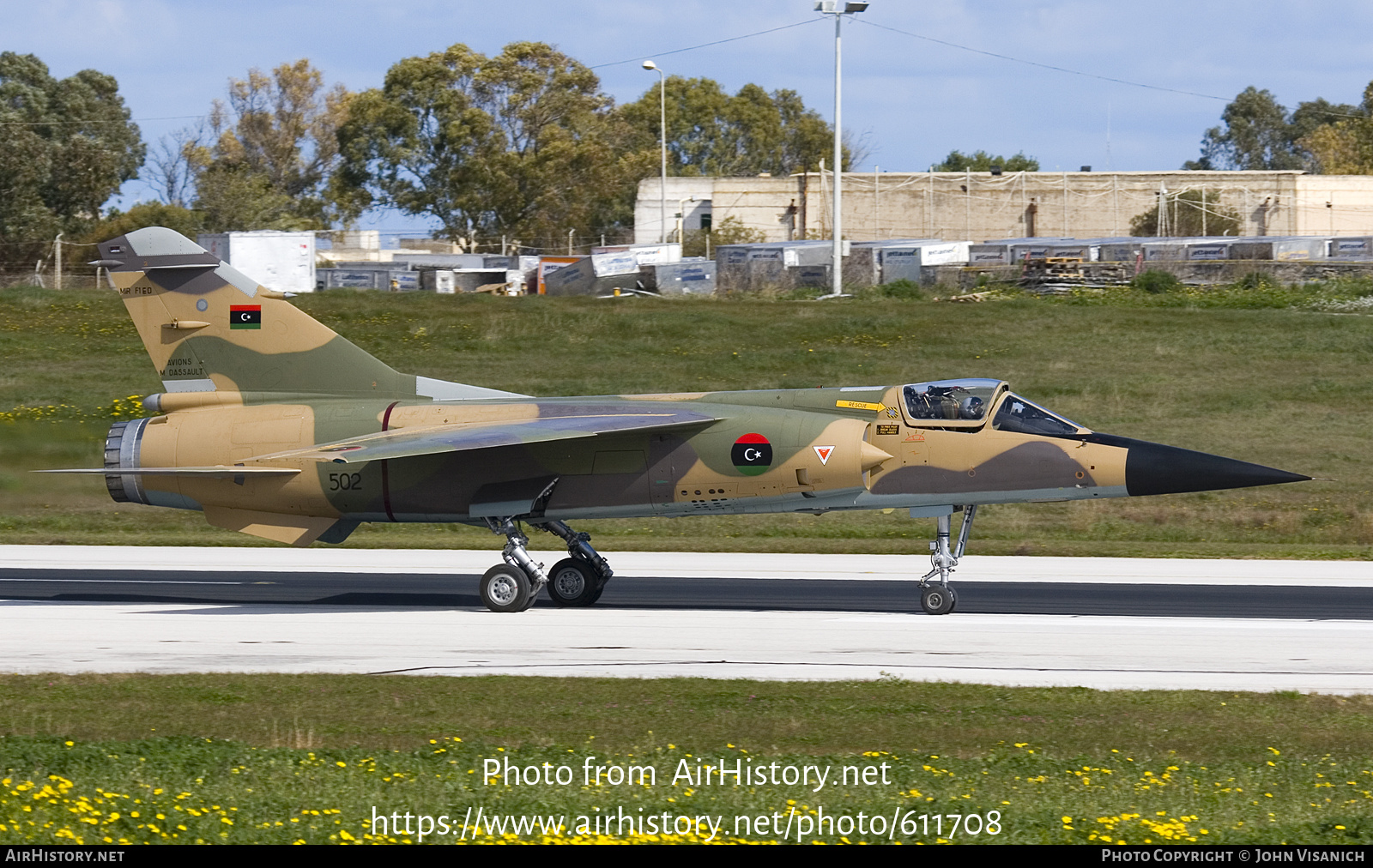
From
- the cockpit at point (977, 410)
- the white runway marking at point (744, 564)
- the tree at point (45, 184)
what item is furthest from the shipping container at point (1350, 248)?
the tree at point (45, 184)

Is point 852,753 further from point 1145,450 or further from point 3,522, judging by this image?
point 3,522

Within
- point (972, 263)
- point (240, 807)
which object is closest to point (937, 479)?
point (240, 807)

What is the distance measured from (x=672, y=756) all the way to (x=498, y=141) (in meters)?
79.3

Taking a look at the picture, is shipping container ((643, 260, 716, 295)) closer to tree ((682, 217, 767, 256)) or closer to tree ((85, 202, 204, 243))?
tree ((682, 217, 767, 256))

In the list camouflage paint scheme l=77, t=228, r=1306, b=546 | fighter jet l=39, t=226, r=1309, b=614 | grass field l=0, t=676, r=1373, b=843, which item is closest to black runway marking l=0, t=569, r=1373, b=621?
fighter jet l=39, t=226, r=1309, b=614

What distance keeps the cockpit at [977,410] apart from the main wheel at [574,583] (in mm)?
4706

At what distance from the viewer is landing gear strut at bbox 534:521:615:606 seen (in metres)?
18.3

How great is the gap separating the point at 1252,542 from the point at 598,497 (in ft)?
46.4

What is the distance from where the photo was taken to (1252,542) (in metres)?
25.6

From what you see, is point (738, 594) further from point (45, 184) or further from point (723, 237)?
point (45, 184)

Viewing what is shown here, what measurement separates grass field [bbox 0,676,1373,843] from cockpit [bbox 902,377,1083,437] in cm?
471

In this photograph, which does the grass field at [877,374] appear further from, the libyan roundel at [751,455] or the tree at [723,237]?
the tree at [723,237]

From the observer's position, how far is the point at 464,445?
16297mm

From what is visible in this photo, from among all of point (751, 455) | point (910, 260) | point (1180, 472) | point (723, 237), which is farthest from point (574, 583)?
point (723, 237)
